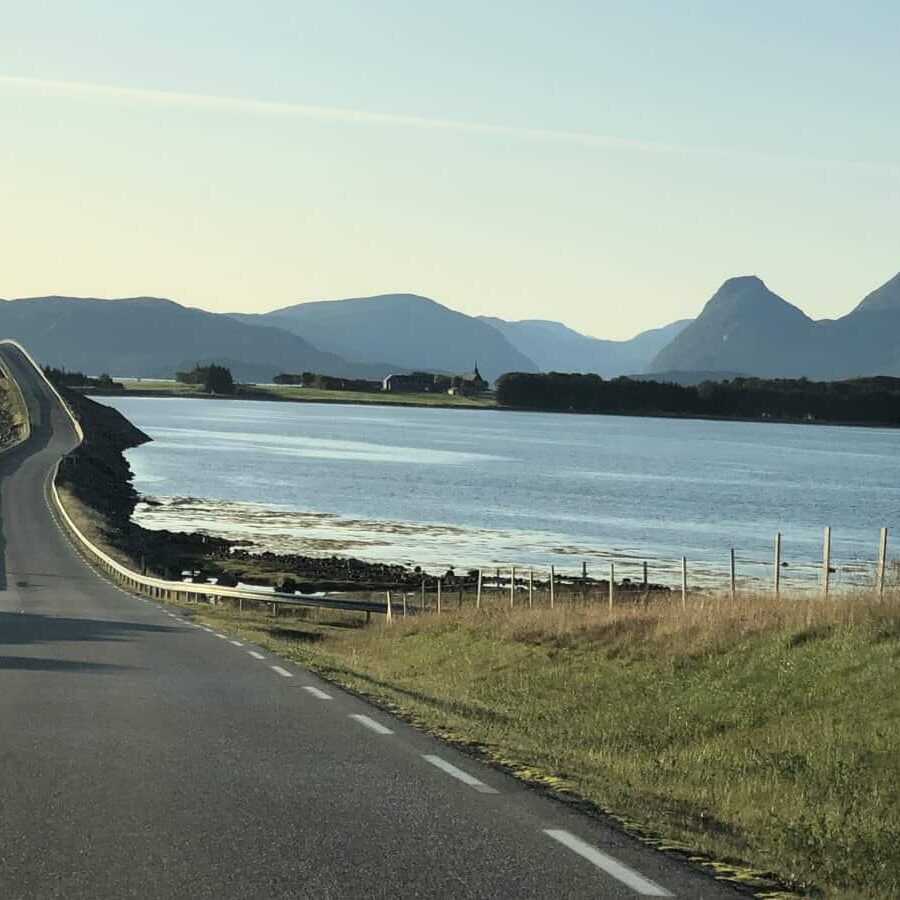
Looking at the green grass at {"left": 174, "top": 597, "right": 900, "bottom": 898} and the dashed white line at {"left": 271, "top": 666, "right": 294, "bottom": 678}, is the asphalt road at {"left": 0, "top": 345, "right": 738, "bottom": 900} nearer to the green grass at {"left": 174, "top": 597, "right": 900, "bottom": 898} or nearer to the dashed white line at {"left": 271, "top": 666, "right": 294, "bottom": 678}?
the green grass at {"left": 174, "top": 597, "right": 900, "bottom": 898}

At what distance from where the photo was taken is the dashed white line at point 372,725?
1513 cm

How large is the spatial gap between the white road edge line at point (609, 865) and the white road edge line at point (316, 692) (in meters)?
8.33

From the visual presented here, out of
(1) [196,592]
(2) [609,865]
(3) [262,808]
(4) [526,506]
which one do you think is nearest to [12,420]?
(4) [526,506]

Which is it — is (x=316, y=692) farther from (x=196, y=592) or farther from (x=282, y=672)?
(x=196, y=592)

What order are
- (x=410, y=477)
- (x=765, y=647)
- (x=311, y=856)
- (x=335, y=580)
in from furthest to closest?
(x=410, y=477) → (x=335, y=580) → (x=765, y=647) → (x=311, y=856)

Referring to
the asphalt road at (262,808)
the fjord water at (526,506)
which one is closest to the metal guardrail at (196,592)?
the fjord water at (526,506)

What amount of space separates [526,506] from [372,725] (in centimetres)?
9240

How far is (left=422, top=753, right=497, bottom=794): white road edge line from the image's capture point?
1180 centimetres

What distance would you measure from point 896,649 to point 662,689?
3.65 meters

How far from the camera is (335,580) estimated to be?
217ft

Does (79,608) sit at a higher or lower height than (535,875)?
lower

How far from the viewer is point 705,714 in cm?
1823

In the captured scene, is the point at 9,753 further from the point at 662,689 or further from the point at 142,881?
the point at 662,689

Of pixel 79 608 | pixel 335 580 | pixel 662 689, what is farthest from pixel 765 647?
pixel 335 580
